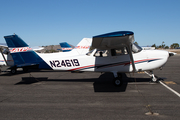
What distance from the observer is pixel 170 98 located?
5027 mm

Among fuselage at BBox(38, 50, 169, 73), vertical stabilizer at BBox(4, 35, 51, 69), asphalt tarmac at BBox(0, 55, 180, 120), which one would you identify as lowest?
asphalt tarmac at BBox(0, 55, 180, 120)

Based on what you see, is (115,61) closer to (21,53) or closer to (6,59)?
(21,53)

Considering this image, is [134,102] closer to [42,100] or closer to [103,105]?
[103,105]

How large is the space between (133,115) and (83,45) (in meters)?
11.7

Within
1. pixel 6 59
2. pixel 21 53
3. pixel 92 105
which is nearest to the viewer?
pixel 92 105

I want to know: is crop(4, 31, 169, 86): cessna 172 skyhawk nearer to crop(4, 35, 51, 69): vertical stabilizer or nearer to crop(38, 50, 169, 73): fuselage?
crop(38, 50, 169, 73): fuselage

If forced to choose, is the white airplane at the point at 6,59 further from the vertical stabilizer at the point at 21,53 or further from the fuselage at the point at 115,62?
the fuselage at the point at 115,62

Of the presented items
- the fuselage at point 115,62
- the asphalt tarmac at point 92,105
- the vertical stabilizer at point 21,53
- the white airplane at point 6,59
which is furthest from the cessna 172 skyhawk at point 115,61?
the white airplane at point 6,59

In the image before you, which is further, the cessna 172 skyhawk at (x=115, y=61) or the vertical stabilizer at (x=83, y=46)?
the vertical stabilizer at (x=83, y=46)

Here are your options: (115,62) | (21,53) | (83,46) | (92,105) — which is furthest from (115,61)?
(83,46)

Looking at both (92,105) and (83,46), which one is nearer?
(92,105)

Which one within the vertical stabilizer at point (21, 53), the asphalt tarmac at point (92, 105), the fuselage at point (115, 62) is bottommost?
the asphalt tarmac at point (92, 105)

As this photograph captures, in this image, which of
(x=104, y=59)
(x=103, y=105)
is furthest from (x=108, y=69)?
(x=103, y=105)

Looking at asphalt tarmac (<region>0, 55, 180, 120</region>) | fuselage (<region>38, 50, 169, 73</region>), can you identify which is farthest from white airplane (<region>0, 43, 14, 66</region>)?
asphalt tarmac (<region>0, 55, 180, 120</region>)
